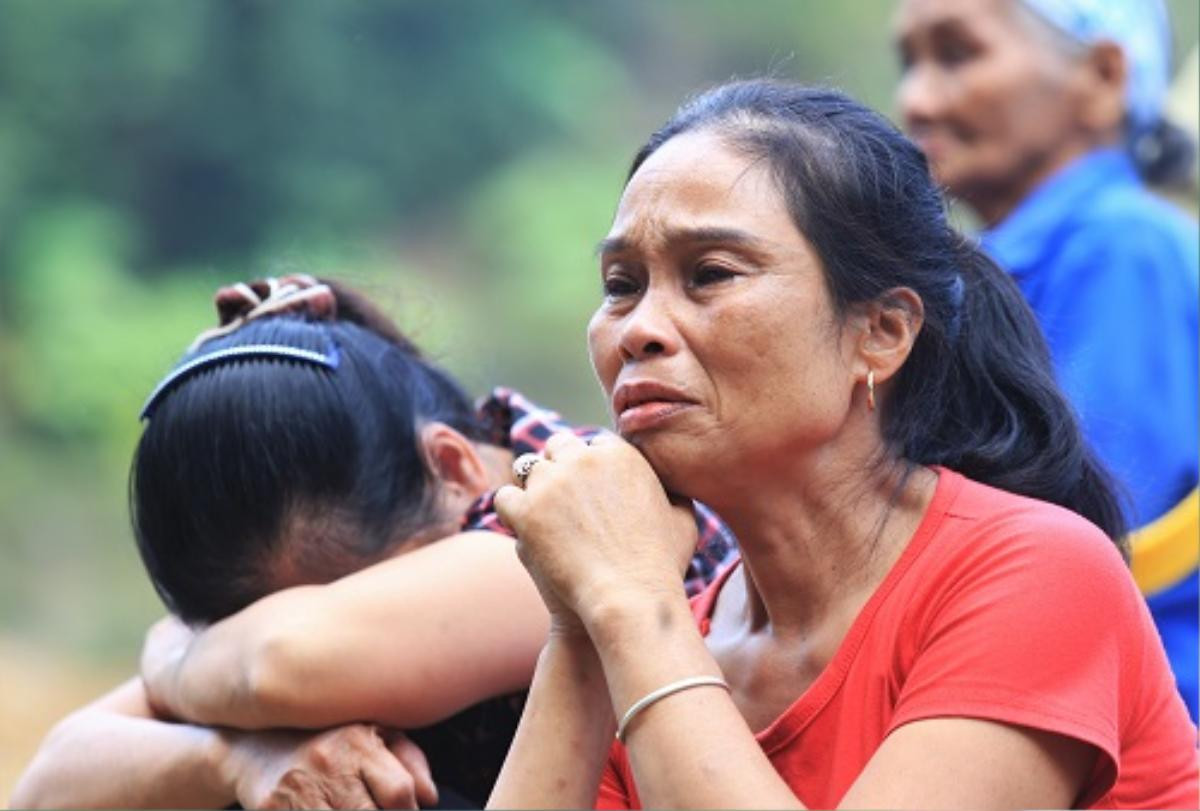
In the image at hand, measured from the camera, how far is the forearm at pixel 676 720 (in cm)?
188

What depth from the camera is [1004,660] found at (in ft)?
6.39

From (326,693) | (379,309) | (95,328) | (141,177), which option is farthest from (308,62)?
(326,693)

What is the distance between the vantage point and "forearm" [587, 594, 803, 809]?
1883 mm

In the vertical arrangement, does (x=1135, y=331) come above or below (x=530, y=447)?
below

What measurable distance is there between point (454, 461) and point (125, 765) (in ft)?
2.11

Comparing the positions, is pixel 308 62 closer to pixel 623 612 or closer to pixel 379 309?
pixel 379 309

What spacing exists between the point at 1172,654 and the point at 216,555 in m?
1.67

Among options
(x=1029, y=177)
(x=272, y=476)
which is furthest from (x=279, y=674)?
(x=1029, y=177)

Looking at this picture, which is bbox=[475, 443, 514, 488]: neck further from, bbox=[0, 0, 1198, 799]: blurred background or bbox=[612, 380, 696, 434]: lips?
bbox=[0, 0, 1198, 799]: blurred background

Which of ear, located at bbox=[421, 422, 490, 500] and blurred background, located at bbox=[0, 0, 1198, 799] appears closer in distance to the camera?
ear, located at bbox=[421, 422, 490, 500]

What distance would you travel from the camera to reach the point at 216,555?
8.80ft

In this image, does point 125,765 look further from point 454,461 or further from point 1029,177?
point 1029,177

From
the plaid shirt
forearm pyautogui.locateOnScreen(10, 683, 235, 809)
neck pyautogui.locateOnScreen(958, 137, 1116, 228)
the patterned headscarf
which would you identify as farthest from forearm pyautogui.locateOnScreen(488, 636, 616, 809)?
the patterned headscarf

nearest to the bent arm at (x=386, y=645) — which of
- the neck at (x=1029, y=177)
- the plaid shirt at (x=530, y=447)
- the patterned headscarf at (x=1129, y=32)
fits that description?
the plaid shirt at (x=530, y=447)
